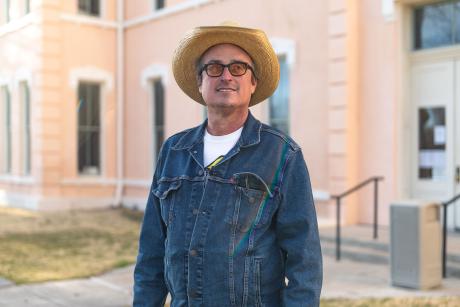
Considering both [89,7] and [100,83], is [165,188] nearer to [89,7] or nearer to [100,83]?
[100,83]

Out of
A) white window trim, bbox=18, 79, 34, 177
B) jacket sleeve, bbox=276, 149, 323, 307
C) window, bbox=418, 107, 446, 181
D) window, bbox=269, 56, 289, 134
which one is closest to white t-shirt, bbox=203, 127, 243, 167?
jacket sleeve, bbox=276, 149, 323, 307

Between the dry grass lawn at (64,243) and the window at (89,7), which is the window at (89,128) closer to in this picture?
the dry grass lawn at (64,243)

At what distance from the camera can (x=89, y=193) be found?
603 inches

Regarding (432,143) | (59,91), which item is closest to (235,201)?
(432,143)

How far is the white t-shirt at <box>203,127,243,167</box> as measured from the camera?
240 centimetres

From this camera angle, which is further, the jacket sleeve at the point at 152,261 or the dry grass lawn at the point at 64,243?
the dry grass lawn at the point at 64,243

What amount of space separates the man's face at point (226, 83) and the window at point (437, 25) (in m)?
7.59

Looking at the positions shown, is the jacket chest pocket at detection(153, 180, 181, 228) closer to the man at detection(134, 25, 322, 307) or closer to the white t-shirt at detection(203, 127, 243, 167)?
the man at detection(134, 25, 322, 307)

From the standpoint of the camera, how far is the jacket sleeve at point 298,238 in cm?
224

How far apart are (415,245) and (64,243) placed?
→ 5.79 m

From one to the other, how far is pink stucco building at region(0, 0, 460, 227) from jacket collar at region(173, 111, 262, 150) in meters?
7.38

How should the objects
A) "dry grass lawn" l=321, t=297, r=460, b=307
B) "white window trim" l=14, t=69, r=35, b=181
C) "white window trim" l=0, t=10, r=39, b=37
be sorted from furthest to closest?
"white window trim" l=14, t=69, r=35, b=181, "white window trim" l=0, t=10, r=39, b=37, "dry grass lawn" l=321, t=297, r=460, b=307

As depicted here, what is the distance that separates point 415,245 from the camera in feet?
21.1

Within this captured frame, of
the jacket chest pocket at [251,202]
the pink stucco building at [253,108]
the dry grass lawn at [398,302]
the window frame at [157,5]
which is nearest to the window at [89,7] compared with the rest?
the pink stucco building at [253,108]
